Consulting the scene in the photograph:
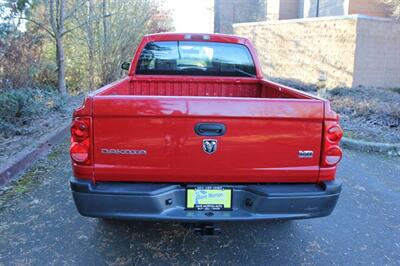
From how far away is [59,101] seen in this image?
977 centimetres

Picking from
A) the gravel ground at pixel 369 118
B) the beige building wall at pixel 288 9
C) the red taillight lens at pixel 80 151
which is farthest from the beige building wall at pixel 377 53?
the red taillight lens at pixel 80 151

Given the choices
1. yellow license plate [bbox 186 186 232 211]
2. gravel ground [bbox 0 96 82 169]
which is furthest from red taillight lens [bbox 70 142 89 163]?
gravel ground [bbox 0 96 82 169]

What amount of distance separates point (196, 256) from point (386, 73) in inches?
707

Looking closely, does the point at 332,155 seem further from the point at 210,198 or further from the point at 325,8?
the point at 325,8

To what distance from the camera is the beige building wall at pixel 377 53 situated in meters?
18.0

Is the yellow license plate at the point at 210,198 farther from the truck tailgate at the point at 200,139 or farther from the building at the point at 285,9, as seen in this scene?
the building at the point at 285,9

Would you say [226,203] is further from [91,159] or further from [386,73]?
[386,73]

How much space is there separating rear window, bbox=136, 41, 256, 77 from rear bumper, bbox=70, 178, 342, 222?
2487 mm

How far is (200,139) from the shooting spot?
9.61ft

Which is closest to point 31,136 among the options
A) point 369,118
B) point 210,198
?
point 210,198

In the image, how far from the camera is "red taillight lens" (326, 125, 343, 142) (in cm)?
299

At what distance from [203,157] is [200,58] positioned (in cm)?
258

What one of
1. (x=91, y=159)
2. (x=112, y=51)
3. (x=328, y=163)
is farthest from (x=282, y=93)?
(x=112, y=51)

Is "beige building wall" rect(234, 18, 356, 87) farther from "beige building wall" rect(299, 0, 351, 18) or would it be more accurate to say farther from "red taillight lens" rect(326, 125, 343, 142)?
"red taillight lens" rect(326, 125, 343, 142)
